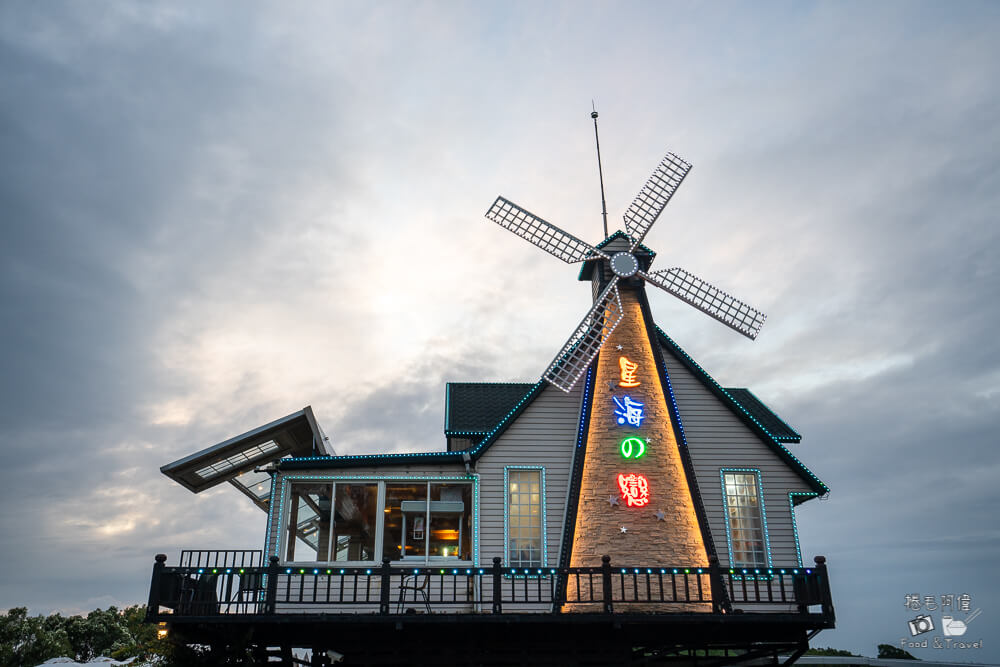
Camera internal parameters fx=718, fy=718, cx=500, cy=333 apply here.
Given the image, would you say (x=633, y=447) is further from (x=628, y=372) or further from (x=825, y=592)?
(x=825, y=592)

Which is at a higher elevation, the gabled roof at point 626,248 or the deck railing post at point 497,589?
the gabled roof at point 626,248

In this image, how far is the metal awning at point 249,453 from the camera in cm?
1755

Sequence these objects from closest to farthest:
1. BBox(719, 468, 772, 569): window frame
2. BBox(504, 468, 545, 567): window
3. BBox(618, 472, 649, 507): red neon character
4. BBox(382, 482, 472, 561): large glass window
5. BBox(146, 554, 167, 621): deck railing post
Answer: BBox(146, 554, 167, 621): deck railing post
BBox(618, 472, 649, 507): red neon character
BBox(504, 468, 545, 567): window
BBox(719, 468, 772, 569): window frame
BBox(382, 482, 472, 561): large glass window

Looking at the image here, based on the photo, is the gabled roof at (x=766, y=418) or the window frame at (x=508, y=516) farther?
the gabled roof at (x=766, y=418)

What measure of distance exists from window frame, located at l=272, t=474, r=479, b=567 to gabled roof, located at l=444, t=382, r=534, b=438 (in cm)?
199

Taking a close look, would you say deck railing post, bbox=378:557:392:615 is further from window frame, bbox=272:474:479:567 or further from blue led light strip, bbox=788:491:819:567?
blue led light strip, bbox=788:491:819:567

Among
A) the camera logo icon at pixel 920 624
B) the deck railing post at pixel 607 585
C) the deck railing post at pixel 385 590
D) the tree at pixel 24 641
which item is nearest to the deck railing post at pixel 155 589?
the deck railing post at pixel 385 590

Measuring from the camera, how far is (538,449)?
61.5 ft

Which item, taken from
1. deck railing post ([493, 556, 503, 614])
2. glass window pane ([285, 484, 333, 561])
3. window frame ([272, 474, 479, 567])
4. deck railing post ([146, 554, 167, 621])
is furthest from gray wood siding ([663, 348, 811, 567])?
deck railing post ([146, 554, 167, 621])

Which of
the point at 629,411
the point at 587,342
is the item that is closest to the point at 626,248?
the point at 587,342

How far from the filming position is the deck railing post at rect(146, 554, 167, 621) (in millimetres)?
13486

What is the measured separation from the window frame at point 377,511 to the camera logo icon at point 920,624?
1641cm

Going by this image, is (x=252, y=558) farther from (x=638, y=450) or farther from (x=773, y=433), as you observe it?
(x=773, y=433)

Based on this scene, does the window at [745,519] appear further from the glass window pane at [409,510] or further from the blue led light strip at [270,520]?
the blue led light strip at [270,520]
